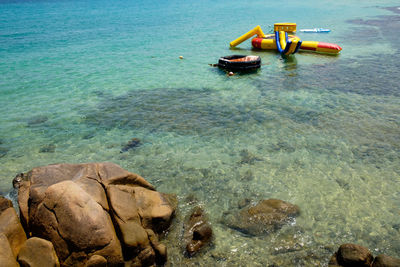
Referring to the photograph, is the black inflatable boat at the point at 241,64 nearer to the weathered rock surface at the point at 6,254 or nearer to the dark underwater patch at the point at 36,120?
the dark underwater patch at the point at 36,120

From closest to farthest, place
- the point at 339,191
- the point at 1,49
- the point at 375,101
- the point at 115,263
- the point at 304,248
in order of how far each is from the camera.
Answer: the point at 115,263, the point at 304,248, the point at 339,191, the point at 375,101, the point at 1,49

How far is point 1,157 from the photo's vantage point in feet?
37.3

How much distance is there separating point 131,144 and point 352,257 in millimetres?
8700

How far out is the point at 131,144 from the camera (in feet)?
39.1

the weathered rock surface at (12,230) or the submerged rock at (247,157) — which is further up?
the weathered rock surface at (12,230)

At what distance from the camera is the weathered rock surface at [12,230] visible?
5973 millimetres

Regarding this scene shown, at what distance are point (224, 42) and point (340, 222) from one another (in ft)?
90.2

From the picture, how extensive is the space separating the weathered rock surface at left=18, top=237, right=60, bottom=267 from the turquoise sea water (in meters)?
2.55

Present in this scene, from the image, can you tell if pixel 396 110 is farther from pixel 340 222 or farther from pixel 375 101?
pixel 340 222

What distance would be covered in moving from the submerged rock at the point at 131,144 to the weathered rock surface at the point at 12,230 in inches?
208

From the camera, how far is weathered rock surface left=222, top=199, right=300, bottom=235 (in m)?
7.63

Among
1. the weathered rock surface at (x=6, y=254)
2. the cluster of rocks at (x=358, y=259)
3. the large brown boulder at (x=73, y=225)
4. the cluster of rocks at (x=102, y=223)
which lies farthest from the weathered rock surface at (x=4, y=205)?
the cluster of rocks at (x=358, y=259)

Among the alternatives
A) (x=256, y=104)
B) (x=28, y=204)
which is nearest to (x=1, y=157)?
(x=28, y=204)

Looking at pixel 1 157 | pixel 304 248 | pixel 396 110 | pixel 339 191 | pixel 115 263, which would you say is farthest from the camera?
pixel 396 110
